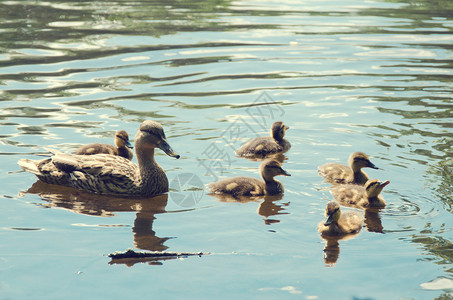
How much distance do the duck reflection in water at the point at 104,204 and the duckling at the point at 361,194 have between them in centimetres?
172

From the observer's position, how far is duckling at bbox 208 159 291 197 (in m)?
7.25

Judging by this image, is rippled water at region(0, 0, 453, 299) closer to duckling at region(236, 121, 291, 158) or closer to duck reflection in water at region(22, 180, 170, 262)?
duck reflection in water at region(22, 180, 170, 262)

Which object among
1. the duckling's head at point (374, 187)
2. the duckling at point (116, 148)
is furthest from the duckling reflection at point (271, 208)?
the duckling at point (116, 148)

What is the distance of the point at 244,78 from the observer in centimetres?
1150

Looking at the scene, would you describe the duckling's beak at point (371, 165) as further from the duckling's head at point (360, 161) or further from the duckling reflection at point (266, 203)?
Result: the duckling reflection at point (266, 203)

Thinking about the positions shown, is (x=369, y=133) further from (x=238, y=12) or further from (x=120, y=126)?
(x=238, y=12)

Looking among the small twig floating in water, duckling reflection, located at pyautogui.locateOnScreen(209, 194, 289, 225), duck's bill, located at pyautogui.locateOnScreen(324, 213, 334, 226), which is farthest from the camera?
duckling reflection, located at pyautogui.locateOnScreen(209, 194, 289, 225)

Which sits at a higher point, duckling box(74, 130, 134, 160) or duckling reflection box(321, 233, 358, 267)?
duckling box(74, 130, 134, 160)

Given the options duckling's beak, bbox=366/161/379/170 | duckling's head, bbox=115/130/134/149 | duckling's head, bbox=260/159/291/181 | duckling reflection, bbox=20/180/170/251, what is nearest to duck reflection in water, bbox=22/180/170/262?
duckling reflection, bbox=20/180/170/251

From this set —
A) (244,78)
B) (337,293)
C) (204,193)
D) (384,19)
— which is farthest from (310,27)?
(337,293)

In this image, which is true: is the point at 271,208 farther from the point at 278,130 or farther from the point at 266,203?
the point at 278,130

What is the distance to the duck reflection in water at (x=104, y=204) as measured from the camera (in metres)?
6.50

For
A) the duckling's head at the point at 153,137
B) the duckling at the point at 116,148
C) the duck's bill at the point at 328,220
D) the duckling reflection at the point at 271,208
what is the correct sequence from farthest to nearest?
the duckling at the point at 116,148 < the duckling's head at the point at 153,137 < the duckling reflection at the point at 271,208 < the duck's bill at the point at 328,220

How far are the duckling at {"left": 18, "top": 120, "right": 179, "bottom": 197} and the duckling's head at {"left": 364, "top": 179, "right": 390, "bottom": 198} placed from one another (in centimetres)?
193
